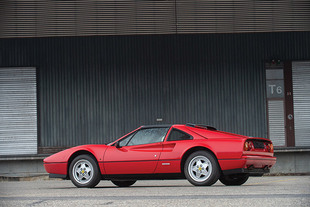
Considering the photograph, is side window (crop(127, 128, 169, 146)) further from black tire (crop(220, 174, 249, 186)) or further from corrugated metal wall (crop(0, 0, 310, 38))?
corrugated metal wall (crop(0, 0, 310, 38))

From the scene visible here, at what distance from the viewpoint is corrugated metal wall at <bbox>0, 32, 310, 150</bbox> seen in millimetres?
21984

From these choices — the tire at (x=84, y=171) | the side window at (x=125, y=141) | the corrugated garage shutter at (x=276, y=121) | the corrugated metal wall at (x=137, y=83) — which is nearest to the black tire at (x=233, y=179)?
the side window at (x=125, y=141)

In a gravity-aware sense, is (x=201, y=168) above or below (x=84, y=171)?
above

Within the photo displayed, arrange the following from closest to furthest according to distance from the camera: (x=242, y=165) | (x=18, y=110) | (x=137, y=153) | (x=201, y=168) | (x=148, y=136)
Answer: (x=242, y=165)
(x=201, y=168)
(x=137, y=153)
(x=148, y=136)
(x=18, y=110)

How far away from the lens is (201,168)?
1016 centimetres

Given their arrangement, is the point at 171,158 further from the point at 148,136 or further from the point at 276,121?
the point at 276,121

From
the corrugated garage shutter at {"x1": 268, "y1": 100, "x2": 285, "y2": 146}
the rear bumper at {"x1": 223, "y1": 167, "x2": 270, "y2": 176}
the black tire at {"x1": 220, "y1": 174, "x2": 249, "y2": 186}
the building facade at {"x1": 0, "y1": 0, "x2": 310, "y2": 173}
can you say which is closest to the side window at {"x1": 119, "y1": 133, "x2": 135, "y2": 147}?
the black tire at {"x1": 220, "y1": 174, "x2": 249, "y2": 186}

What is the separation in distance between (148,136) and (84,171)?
1.41 m

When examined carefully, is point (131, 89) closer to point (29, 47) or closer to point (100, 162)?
point (29, 47)

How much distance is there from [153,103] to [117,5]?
418 cm

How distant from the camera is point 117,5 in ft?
65.3

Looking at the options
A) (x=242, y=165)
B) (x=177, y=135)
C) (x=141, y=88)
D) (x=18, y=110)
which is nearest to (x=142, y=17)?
(x=141, y=88)

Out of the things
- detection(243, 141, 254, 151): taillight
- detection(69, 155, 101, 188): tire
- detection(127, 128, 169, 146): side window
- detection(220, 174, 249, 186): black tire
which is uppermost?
detection(127, 128, 169, 146): side window

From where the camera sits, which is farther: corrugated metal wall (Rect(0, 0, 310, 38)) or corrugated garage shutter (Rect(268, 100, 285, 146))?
corrugated garage shutter (Rect(268, 100, 285, 146))
